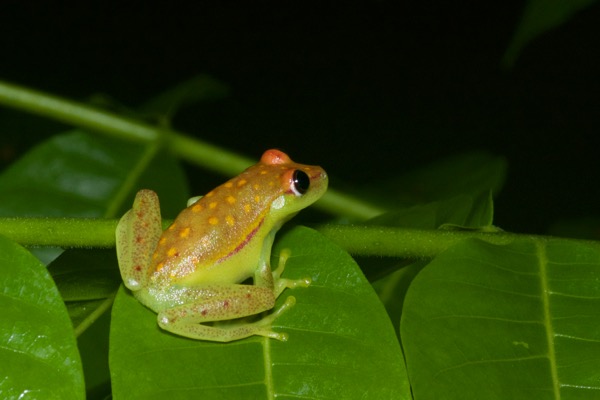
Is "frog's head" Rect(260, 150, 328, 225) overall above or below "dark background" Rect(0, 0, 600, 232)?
below

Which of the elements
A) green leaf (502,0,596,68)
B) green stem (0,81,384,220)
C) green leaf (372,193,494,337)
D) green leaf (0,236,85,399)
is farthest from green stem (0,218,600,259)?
green stem (0,81,384,220)

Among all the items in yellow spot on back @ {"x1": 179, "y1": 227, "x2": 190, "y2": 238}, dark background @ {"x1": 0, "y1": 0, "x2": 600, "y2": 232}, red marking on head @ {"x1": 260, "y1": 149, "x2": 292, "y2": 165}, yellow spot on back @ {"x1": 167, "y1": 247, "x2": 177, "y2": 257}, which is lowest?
yellow spot on back @ {"x1": 167, "y1": 247, "x2": 177, "y2": 257}

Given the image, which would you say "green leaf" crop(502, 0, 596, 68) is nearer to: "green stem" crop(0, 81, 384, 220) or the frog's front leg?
"green stem" crop(0, 81, 384, 220)

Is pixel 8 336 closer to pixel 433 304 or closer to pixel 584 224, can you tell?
pixel 433 304

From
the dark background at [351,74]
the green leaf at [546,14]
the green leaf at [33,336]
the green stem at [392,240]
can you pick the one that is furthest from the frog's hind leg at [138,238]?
the dark background at [351,74]

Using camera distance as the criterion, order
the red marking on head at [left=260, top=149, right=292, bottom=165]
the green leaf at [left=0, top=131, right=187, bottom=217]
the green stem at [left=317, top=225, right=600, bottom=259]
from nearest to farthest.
A: the green stem at [left=317, top=225, right=600, bottom=259] < the red marking on head at [left=260, top=149, right=292, bottom=165] < the green leaf at [left=0, top=131, right=187, bottom=217]

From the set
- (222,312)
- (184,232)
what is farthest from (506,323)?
(184,232)

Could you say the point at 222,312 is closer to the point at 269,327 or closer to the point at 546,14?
the point at 269,327

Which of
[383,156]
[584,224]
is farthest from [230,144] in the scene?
[584,224]

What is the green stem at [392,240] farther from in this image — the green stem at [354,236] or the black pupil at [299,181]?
the black pupil at [299,181]
